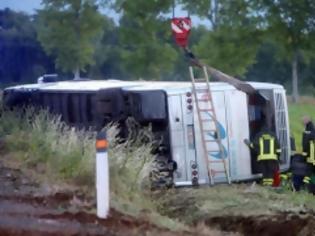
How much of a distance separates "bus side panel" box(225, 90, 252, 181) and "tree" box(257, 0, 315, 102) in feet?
37.1

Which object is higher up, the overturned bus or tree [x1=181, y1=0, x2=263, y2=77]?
tree [x1=181, y1=0, x2=263, y2=77]

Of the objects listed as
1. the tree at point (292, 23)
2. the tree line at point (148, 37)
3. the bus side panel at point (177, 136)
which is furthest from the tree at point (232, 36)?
the bus side panel at point (177, 136)

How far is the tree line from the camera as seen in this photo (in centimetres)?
2678

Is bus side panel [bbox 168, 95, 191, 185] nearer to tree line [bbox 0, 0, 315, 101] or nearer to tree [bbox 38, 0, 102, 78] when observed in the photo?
tree line [bbox 0, 0, 315, 101]

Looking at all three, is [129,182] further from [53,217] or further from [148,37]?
[148,37]

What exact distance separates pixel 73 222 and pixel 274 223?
2.28 meters

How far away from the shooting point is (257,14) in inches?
1122

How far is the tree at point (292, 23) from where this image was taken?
25.4 meters

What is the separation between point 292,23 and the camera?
25.9 metres

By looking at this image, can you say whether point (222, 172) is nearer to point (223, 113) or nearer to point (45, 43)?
point (223, 113)

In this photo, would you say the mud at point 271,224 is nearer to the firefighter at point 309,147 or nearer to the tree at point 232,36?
the firefighter at point 309,147

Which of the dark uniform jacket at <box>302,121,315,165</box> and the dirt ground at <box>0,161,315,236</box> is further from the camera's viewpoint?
the dark uniform jacket at <box>302,121,315,165</box>

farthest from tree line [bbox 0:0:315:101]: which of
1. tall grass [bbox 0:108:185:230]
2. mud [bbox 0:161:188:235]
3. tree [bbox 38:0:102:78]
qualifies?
mud [bbox 0:161:188:235]

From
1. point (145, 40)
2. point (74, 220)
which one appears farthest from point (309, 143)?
point (145, 40)
